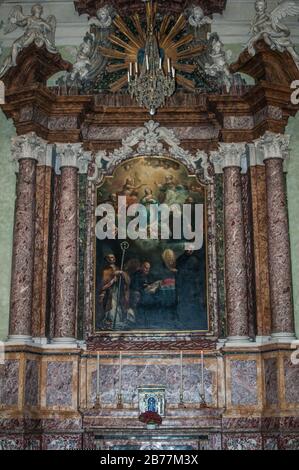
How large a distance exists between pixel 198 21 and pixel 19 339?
5.81 m

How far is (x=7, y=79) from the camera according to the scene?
474 inches

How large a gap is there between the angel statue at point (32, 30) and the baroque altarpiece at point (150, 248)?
3 centimetres

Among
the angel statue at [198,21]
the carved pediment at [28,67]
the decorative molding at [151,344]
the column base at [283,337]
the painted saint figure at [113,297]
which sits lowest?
the decorative molding at [151,344]

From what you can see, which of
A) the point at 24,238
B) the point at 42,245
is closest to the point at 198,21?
the point at 42,245

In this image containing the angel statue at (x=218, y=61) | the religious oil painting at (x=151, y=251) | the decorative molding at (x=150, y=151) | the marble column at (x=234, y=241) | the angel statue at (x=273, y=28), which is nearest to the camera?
the marble column at (x=234, y=241)

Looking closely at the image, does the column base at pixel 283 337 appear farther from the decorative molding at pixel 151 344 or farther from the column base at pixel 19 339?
the column base at pixel 19 339

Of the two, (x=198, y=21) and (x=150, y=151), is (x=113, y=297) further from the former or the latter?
(x=198, y=21)

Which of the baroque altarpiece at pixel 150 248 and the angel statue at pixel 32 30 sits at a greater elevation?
the angel statue at pixel 32 30

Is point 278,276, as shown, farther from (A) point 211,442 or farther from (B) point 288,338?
(A) point 211,442

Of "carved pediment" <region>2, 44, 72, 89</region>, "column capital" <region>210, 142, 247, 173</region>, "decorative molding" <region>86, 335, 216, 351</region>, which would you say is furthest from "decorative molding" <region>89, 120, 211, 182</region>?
"decorative molding" <region>86, 335, 216, 351</region>

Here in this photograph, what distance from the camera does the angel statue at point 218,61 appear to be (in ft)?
40.2

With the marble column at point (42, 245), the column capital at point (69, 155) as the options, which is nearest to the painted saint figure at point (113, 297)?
the marble column at point (42, 245)

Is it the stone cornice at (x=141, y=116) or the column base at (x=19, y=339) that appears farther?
the stone cornice at (x=141, y=116)

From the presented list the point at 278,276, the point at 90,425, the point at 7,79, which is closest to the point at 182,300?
the point at 278,276
